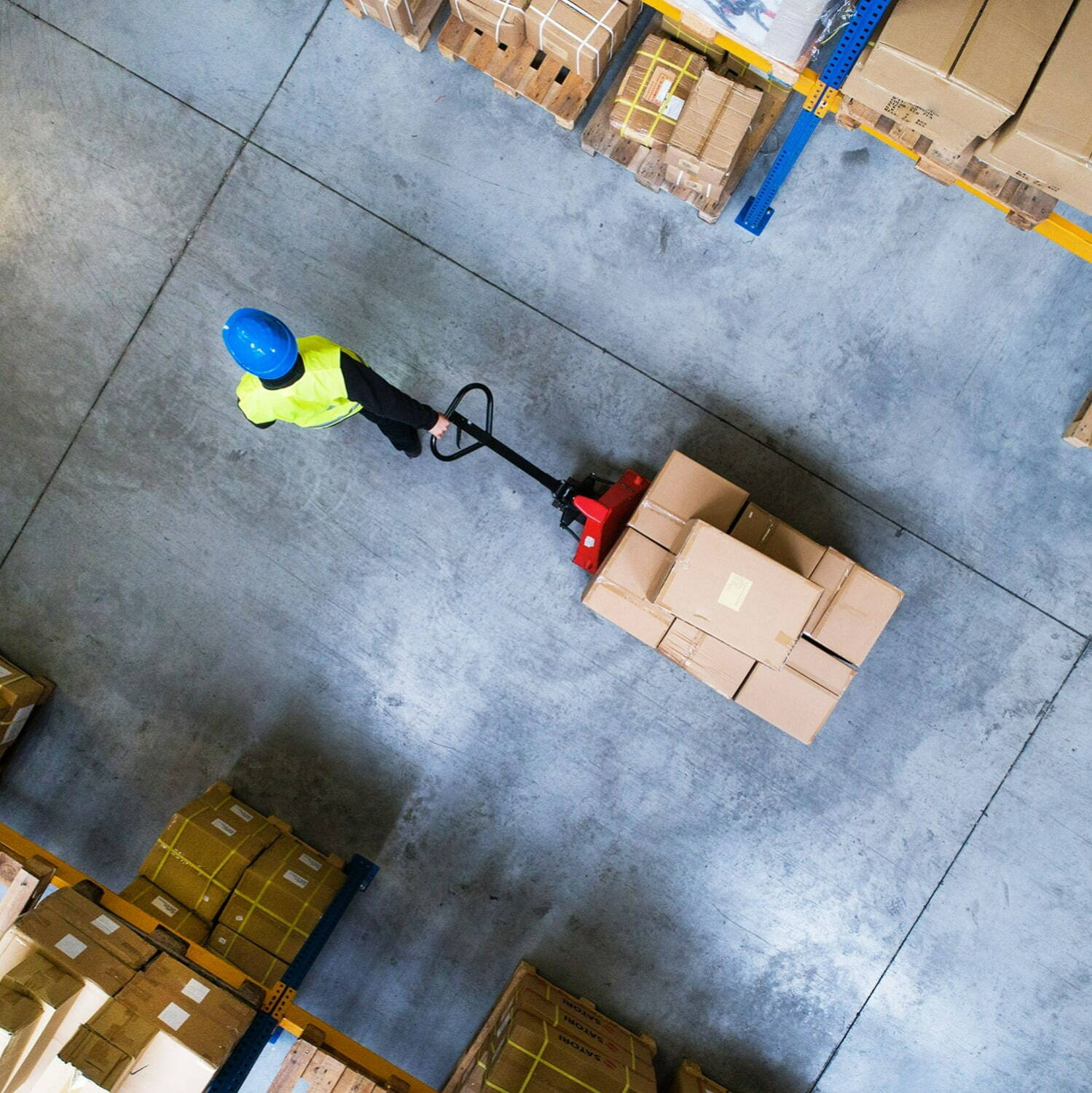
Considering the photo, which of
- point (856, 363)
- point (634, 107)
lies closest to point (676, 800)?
point (856, 363)

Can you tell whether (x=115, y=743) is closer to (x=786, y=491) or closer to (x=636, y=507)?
(x=636, y=507)

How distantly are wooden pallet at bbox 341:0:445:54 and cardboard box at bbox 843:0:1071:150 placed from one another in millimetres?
2638

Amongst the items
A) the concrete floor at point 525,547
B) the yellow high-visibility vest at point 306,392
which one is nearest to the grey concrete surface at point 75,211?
the concrete floor at point 525,547

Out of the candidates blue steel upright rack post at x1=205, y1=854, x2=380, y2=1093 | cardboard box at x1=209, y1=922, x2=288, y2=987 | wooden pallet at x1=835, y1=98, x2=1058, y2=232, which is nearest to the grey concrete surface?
cardboard box at x1=209, y1=922, x2=288, y2=987

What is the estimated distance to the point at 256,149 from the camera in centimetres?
462

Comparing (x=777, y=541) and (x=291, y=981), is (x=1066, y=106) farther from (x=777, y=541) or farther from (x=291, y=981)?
(x=291, y=981)

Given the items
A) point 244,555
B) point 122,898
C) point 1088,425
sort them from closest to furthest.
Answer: point 122,898 < point 1088,425 < point 244,555

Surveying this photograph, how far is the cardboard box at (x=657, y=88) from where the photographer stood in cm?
406

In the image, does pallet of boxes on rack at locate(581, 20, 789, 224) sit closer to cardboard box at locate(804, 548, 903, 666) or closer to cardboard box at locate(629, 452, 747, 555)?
cardboard box at locate(629, 452, 747, 555)

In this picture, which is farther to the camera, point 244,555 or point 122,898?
point 244,555

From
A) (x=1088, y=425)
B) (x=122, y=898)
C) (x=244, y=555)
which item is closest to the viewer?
(x=122, y=898)

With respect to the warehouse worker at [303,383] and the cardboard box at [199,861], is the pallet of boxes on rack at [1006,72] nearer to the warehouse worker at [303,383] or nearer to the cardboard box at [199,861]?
Result: the warehouse worker at [303,383]

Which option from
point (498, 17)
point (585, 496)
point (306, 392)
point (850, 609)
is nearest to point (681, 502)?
point (585, 496)

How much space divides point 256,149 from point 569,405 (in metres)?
2.52
